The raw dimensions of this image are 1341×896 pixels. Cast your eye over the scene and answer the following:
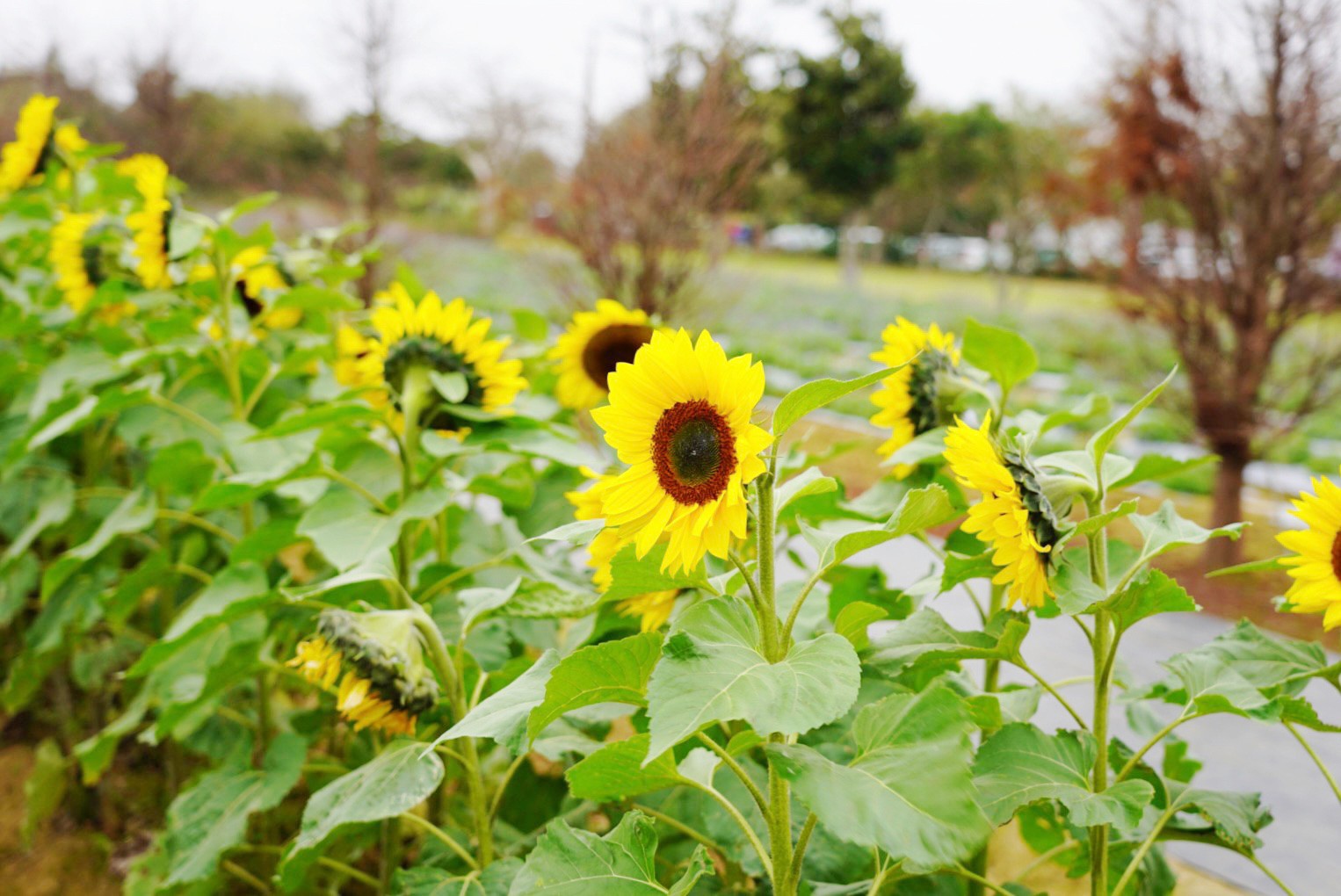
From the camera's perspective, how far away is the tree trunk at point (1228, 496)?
3.66m

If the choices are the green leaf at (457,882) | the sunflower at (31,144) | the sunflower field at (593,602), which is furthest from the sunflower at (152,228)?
the green leaf at (457,882)

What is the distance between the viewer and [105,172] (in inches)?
91.4

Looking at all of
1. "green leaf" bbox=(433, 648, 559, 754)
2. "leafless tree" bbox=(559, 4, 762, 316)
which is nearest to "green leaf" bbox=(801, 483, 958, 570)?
"green leaf" bbox=(433, 648, 559, 754)

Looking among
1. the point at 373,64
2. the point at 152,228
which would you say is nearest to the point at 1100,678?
the point at 152,228

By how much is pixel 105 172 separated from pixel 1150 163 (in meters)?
3.46

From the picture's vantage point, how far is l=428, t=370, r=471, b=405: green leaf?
1.19 metres

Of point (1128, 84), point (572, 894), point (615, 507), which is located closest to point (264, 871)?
point (572, 894)

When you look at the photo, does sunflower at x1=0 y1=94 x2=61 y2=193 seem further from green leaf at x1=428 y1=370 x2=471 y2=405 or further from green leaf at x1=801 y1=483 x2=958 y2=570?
green leaf at x1=801 y1=483 x2=958 y2=570

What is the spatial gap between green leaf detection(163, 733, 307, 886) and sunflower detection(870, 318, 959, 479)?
90 centimetres

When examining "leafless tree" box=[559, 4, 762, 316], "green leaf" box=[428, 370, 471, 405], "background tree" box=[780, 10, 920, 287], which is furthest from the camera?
"background tree" box=[780, 10, 920, 287]

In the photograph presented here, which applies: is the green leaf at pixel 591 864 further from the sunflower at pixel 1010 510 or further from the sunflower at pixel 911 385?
the sunflower at pixel 911 385

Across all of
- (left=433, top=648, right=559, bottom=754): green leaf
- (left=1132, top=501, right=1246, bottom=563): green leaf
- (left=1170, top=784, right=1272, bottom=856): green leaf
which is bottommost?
(left=1170, top=784, right=1272, bottom=856): green leaf

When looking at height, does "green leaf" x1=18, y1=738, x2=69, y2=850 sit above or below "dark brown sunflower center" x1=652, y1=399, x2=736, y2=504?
below

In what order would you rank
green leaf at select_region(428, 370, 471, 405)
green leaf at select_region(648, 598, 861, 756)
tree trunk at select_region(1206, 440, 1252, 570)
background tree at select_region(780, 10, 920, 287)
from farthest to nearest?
background tree at select_region(780, 10, 920, 287) < tree trunk at select_region(1206, 440, 1252, 570) < green leaf at select_region(428, 370, 471, 405) < green leaf at select_region(648, 598, 861, 756)
